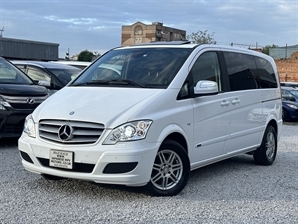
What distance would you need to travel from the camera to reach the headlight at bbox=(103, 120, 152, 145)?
497 cm

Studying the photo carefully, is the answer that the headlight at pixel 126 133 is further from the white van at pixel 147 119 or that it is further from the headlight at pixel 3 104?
the headlight at pixel 3 104

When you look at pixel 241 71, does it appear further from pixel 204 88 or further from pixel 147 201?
pixel 147 201

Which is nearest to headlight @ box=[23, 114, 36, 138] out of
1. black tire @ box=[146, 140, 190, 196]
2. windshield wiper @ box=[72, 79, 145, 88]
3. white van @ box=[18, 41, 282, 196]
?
white van @ box=[18, 41, 282, 196]

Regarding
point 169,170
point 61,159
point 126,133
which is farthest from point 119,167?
point 169,170

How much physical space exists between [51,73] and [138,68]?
5.32 meters

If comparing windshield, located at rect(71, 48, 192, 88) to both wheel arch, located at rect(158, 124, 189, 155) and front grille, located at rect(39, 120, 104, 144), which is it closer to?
wheel arch, located at rect(158, 124, 189, 155)

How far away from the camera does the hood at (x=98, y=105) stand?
16.7 feet

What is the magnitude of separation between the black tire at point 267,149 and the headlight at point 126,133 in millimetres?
3632

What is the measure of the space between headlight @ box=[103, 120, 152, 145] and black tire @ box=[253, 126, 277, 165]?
11.9 feet

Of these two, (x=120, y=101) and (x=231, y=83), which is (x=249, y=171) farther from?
(x=120, y=101)

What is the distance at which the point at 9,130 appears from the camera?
8211 mm

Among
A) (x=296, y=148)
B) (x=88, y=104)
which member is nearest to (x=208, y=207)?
(x=88, y=104)

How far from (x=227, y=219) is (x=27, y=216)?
2.01 m

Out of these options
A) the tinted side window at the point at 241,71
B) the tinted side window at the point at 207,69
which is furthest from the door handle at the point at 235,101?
the tinted side window at the point at 207,69
